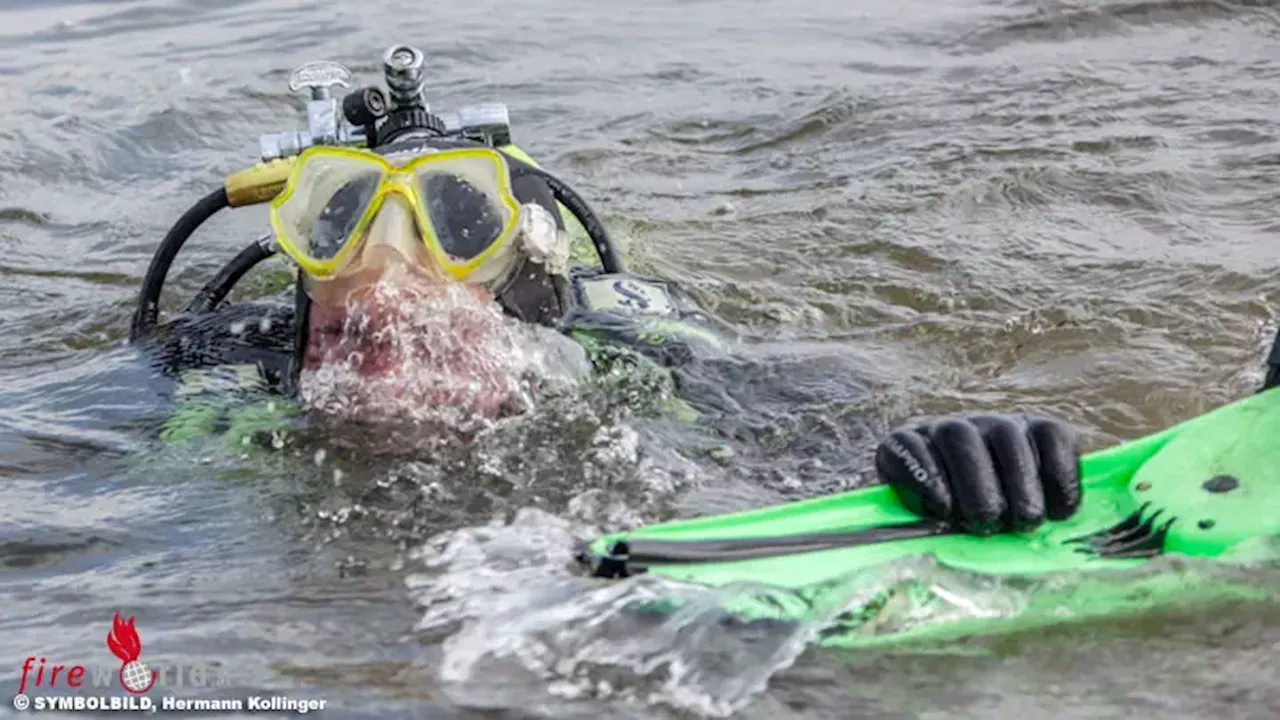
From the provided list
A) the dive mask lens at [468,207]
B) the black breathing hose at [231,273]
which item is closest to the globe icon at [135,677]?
the dive mask lens at [468,207]

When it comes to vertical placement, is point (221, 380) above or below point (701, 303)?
above

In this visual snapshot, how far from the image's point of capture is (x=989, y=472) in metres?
2.43

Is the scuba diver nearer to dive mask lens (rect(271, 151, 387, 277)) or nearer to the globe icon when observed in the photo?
dive mask lens (rect(271, 151, 387, 277))

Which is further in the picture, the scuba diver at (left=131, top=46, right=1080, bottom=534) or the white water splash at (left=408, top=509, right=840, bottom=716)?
the scuba diver at (left=131, top=46, right=1080, bottom=534)

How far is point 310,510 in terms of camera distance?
3.04 meters

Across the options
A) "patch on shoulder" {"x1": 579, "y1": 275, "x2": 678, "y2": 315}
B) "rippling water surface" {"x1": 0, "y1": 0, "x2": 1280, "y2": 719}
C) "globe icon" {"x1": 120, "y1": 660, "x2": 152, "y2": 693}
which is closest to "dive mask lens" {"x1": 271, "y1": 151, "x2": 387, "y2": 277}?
"rippling water surface" {"x1": 0, "y1": 0, "x2": 1280, "y2": 719}

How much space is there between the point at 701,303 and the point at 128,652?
8.94 ft

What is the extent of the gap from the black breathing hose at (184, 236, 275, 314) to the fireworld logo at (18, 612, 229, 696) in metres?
1.58

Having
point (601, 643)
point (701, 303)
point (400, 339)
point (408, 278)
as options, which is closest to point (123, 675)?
point (601, 643)

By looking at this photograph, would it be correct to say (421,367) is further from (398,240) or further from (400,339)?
(398,240)

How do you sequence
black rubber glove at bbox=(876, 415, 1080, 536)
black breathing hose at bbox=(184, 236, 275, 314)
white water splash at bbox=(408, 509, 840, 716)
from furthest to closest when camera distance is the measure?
black breathing hose at bbox=(184, 236, 275, 314), black rubber glove at bbox=(876, 415, 1080, 536), white water splash at bbox=(408, 509, 840, 716)

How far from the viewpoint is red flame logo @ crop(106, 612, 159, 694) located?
2.28 m

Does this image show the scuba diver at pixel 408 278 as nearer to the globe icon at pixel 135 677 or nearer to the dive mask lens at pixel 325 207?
the dive mask lens at pixel 325 207

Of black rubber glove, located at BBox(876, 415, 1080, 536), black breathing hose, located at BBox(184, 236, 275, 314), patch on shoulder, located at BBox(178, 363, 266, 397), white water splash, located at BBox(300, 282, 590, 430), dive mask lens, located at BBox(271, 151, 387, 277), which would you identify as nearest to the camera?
black rubber glove, located at BBox(876, 415, 1080, 536)
